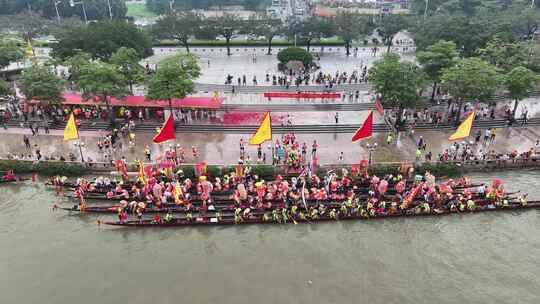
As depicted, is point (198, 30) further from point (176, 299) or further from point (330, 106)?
point (176, 299)

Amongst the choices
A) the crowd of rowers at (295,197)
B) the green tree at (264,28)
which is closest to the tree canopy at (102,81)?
the crowd of rowers at (295,197)

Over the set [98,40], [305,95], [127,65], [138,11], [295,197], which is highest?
[138,11]

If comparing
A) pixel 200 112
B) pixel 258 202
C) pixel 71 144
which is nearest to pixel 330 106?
pixel 200 112

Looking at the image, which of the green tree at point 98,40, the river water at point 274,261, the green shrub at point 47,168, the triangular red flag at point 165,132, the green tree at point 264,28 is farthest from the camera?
the green tree at point 264,28

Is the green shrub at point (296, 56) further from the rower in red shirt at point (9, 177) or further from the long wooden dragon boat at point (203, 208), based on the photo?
the rower in red shirt at point (9, 177)

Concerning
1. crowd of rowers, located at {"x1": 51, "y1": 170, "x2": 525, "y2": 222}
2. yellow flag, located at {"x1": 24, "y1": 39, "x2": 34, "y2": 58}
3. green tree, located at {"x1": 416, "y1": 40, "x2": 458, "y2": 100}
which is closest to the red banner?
green tree, located at {"x1": 416, "y1": 40, "x2": 458, "y2": 100}

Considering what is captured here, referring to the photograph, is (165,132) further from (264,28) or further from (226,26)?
(226,26)

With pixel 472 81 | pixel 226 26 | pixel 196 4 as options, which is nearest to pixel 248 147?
pixel 472 81
